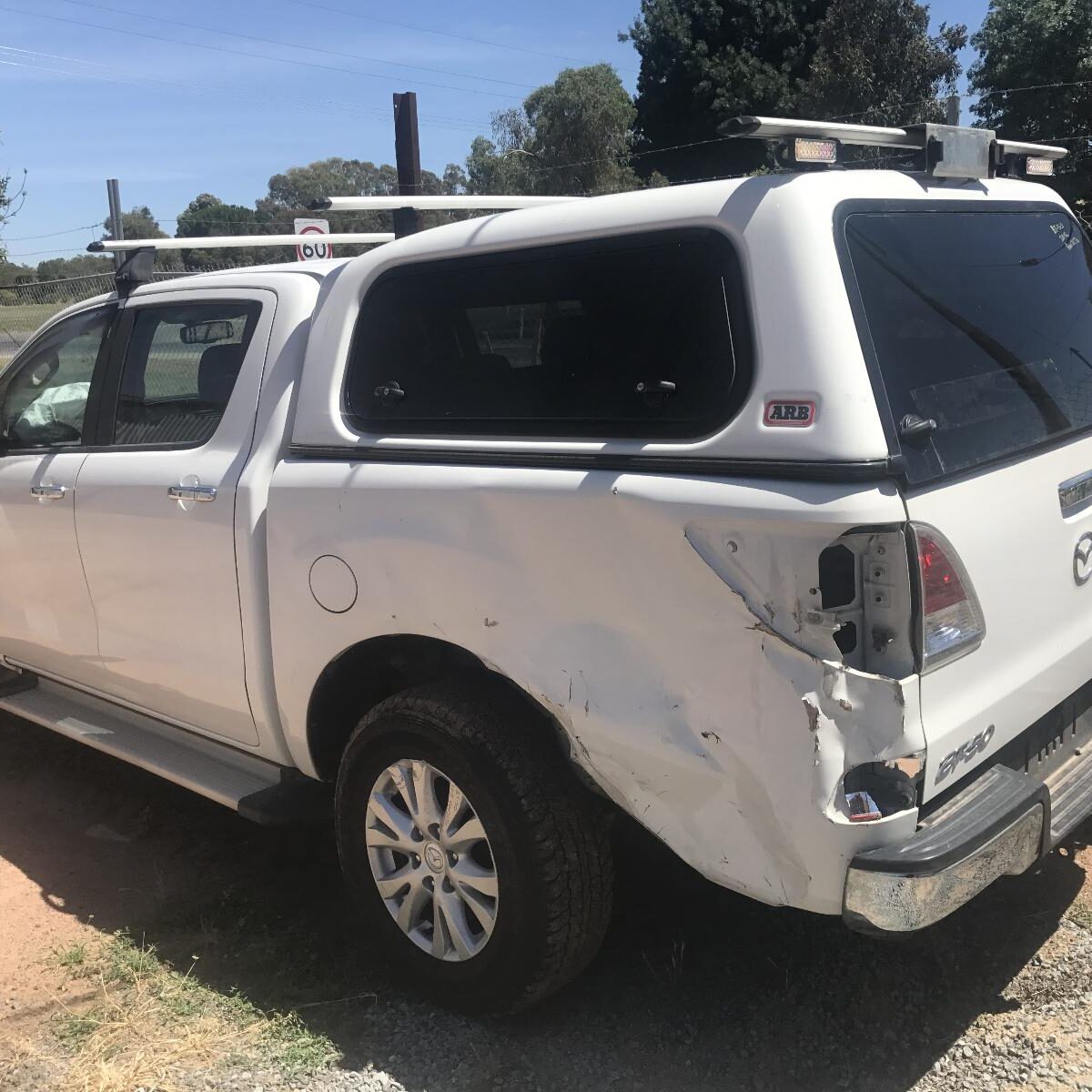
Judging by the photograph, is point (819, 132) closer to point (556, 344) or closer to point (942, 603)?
point (556, 344)

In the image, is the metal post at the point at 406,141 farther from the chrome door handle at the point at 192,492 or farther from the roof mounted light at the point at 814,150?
the roof mounted light at the point at 814,150

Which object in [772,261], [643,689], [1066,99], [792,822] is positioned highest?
[1066,99]

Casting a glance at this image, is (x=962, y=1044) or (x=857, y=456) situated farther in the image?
(x=962, y=1044)

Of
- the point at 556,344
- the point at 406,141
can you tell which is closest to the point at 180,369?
the point at 556,344

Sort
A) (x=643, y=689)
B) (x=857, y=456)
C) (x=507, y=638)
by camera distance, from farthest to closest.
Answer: (x=507, y=638), (x=643, y=689), (x=857, y=456)

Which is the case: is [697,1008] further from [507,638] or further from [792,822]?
[507,638]

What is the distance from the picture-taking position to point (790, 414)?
2125mm

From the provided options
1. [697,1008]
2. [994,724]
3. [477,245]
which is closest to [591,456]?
[477,245]

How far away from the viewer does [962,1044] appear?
Answer: 8.80 feet

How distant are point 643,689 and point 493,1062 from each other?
1.16 m

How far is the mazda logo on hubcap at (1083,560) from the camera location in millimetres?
2666

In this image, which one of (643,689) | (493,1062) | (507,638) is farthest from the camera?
(493,1062)

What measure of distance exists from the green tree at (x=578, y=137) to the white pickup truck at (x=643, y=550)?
4175cm

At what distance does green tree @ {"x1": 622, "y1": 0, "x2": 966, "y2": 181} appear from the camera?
102ft
